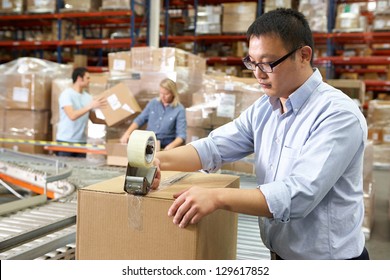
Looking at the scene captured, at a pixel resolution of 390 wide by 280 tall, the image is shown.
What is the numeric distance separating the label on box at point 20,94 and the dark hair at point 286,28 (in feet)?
16.6

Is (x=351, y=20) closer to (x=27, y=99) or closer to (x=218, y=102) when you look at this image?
(x=218, y=102)

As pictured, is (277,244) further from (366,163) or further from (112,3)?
(112,3)

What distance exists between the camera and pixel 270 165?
1450 mm

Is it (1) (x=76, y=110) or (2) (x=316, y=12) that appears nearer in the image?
(1) (x=76, y=110)

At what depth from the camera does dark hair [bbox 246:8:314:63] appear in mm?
1258

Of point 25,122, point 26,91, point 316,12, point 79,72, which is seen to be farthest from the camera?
point 316,12

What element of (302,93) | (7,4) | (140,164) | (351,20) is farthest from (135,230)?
(7,4)

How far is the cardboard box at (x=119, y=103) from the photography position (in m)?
4.78

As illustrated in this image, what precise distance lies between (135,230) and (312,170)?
500 mm

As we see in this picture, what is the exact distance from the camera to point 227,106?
14.5 ft

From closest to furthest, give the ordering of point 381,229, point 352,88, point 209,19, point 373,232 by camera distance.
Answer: point 373,232
point 381,229
point 352,88
point 209,19

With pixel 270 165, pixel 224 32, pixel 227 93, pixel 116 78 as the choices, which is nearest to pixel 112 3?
pixel 224 32

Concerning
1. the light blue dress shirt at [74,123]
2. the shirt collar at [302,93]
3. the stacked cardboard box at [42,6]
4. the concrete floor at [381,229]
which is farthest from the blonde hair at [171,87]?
the stacked cardboard box at [42,6]

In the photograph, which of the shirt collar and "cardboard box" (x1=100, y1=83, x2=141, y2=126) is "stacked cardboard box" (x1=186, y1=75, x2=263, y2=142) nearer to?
"cardboard box" (x1=100, y1=83, x2=141, y2=126)
